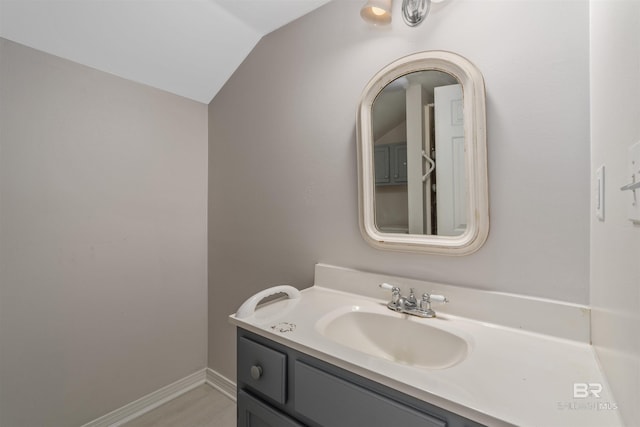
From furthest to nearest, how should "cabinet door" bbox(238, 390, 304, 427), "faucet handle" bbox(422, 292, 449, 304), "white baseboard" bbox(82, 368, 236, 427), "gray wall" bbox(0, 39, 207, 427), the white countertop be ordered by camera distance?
"white baseboard" bbox(82, 368, 236, 427)
"gray wall" bbox(0, 39, 207, 427)
"faucet handle" bbox(422, 292, 449, 304)
"cabinet door" bbox(238, 390, 304, 427)
the white countertop

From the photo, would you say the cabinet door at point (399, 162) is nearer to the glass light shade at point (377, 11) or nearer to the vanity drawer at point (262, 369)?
the glass light shade at point (377, 11)

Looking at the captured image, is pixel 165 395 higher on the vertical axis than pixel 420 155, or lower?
lower

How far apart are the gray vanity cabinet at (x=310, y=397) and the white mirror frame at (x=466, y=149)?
0.56 meters

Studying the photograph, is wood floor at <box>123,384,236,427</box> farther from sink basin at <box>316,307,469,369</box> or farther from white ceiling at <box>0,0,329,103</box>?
white ceiling at <box>0,0,329,103</box>

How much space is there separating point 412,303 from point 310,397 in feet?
1.60

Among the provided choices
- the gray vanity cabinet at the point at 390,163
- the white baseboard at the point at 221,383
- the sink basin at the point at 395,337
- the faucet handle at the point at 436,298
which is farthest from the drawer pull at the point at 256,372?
the white baseboard at the point at 221,383

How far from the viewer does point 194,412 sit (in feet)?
5.65

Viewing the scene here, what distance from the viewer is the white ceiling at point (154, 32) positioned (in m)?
1.28

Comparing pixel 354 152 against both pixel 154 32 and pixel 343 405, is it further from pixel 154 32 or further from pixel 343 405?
pixel 154 32

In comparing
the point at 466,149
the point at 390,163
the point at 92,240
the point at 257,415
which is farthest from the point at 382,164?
the point at 92,240

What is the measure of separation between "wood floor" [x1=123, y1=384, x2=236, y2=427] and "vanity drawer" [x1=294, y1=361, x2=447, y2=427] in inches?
46.4

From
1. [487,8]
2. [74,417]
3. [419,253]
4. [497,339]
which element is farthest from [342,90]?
[74,417]

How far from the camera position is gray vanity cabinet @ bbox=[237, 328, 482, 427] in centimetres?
63

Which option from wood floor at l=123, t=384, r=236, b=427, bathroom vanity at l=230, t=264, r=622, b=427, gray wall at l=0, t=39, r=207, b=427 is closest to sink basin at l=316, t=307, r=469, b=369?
bathroom vanity at l=230, t=264, r=622, b=427
